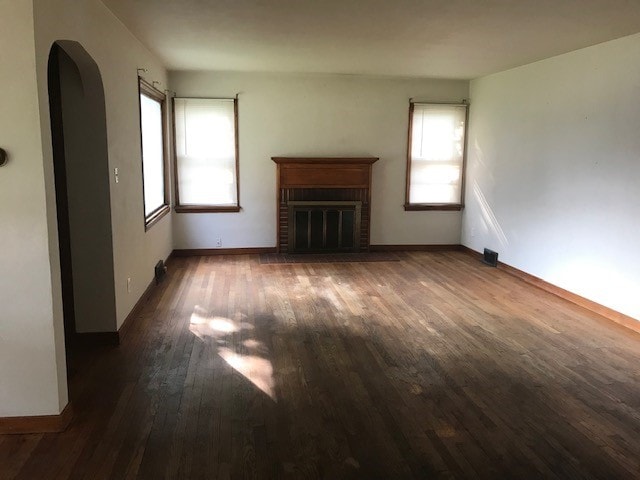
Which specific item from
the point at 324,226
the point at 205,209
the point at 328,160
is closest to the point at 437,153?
the point at 328,160

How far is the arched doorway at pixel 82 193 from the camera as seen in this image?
343cm

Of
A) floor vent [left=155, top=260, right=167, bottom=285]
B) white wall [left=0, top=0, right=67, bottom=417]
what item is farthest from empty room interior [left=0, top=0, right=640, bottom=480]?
floor vent [left=155, top=260, right=167, bottom=285]

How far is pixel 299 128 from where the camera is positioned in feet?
22.7

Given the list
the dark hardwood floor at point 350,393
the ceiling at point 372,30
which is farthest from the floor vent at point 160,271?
the ceiling at point 372,30

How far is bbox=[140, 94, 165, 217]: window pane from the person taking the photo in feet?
17.0

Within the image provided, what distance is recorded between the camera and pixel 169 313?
177 inches

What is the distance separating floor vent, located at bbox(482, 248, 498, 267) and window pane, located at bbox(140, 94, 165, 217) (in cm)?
410

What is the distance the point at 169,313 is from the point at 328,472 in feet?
8.53

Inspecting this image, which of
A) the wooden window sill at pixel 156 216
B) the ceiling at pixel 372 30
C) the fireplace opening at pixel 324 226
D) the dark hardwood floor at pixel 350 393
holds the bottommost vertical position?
the dark hardwood floor at pixel 350 393

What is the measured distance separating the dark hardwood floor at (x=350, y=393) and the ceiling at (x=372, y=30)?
236cm

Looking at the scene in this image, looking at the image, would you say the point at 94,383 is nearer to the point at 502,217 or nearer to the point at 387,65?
the point at 387,65

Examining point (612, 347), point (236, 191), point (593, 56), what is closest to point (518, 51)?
point (593, 56)

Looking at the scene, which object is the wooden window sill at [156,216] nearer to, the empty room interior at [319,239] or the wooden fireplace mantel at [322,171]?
the empty room interior at [319,239]

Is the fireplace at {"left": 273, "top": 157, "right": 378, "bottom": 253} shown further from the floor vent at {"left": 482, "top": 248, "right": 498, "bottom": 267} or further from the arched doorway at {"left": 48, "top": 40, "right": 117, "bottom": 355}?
the arched doorway at {"left": 48, "top": 40, "right": 117, "bottom": 355}
